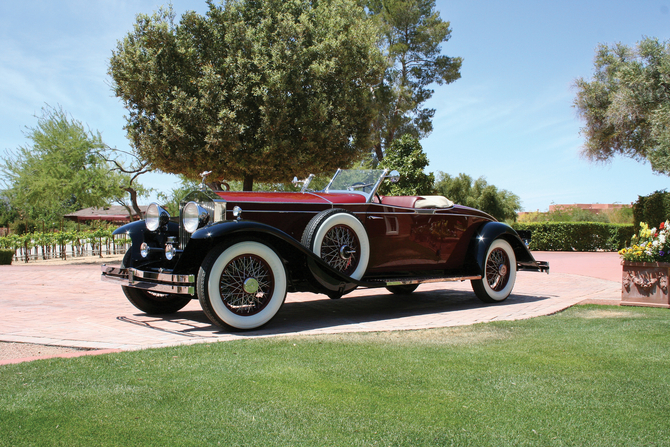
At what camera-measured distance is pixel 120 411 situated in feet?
8.82

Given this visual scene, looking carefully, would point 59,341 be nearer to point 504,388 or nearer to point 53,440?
point 53,440

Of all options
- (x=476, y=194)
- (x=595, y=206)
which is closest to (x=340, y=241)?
(x=476, y=194)

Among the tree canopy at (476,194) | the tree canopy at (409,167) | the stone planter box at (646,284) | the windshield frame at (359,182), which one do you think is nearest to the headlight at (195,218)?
the windshield frame at (359,182)

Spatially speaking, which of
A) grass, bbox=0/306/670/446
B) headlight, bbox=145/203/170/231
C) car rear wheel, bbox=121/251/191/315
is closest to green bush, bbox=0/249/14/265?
car rear wheel, bbox=121/251/191/315

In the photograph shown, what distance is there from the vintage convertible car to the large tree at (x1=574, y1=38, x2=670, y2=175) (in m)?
17.2

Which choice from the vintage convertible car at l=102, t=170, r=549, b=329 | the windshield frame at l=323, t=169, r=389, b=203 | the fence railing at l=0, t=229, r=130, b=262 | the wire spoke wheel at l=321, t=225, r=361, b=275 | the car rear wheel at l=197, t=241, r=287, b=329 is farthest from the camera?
the fence railing at l=0, t=229, r=130, b=262

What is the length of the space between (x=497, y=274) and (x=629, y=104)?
1926cm

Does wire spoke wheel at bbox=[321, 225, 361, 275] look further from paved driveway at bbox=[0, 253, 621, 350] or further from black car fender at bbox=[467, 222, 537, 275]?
black car fender at bbox=[467, 222, 537, 275]

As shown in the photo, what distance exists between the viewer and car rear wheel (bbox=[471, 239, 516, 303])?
23.6 ft

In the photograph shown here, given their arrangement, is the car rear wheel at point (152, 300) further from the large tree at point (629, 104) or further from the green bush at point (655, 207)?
the large tree at point (629, 104)

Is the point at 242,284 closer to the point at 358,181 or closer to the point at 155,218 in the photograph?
the point at 155,218

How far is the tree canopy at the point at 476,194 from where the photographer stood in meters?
36.2

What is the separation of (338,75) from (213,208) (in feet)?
37.7

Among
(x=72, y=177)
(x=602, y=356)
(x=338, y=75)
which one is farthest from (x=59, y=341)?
(x=72, y=177)
